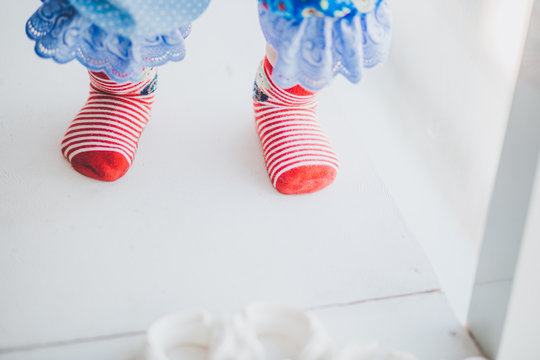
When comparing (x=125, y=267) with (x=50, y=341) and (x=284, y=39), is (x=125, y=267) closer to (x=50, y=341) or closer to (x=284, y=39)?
(x=50, y=341)

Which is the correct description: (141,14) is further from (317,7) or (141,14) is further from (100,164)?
(100,164)

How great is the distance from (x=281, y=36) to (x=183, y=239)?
279 mm

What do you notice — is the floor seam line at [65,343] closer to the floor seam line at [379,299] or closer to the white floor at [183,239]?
the white floor at [183,239]

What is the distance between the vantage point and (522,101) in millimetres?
529

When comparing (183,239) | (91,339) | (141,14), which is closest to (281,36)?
(141,14)

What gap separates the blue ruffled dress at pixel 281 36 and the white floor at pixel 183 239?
201 mm

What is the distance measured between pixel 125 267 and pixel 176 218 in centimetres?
10

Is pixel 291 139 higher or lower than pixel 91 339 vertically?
higher

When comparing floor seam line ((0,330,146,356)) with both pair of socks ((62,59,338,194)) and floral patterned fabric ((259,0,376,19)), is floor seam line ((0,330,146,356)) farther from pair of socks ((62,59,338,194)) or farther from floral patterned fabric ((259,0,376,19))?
floral patterned fabric ((259,0,376,19))

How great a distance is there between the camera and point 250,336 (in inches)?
23.0

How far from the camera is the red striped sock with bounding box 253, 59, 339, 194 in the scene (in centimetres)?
81

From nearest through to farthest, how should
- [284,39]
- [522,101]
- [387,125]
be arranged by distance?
[522,101] → [284,39] → [387,125]

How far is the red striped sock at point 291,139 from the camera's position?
2.67 ft

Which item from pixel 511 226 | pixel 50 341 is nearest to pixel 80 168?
pixel 50 341
